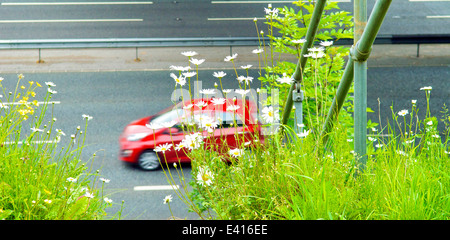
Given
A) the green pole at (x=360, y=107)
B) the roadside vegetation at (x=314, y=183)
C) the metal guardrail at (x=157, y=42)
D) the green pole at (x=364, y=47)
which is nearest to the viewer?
the roadside vegetation at (x=314, y=183)

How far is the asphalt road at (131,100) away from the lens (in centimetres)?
956

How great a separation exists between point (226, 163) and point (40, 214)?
3.16 feet

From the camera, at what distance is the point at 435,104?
12.7 meters

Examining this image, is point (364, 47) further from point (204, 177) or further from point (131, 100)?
point (131, 100)

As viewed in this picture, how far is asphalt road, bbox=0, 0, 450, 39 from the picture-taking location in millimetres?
17391

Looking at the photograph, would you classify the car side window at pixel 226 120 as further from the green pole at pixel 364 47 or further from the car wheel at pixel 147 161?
the car wheel at pixel 147 161

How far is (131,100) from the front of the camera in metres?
13.1

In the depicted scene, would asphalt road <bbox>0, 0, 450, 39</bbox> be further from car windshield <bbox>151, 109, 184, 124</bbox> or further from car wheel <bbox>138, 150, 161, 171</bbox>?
car wheel <bbox>138, 150, 161, 171</bbox>

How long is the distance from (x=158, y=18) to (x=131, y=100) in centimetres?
636

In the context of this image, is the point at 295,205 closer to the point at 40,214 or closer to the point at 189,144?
the point at 189,144

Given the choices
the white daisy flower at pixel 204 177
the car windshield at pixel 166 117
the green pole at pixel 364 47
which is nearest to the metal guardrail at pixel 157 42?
the car windshield at pixel 166 117

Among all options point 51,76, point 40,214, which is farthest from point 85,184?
point 51,76

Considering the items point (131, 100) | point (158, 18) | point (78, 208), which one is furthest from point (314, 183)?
point (158, 18)

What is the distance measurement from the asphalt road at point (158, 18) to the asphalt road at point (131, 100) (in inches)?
106
